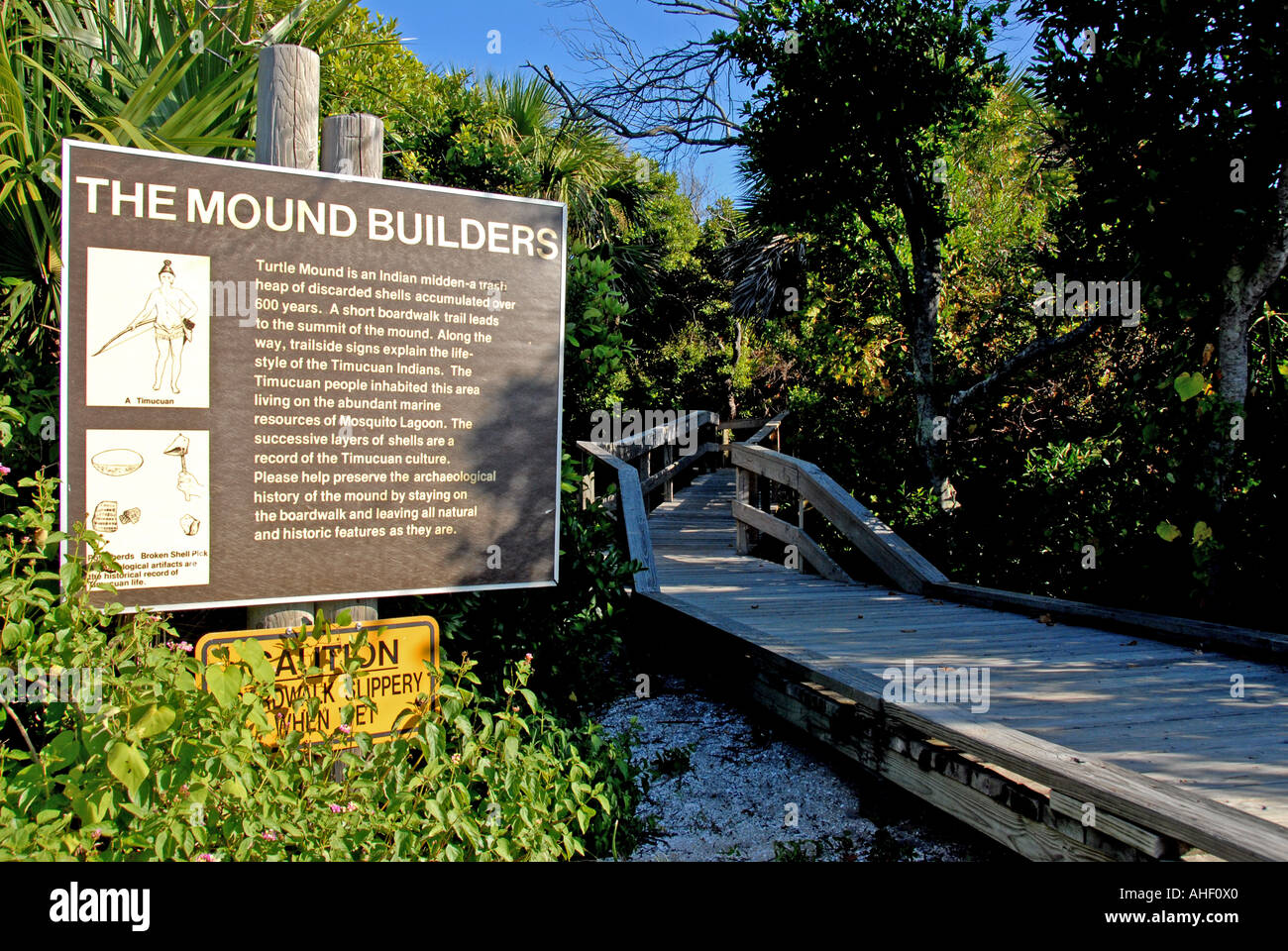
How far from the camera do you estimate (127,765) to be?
189cm

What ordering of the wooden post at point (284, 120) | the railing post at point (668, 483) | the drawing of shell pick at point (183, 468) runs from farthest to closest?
the railing post at point (668, 483) < the wooden post at point (284, 120) < the drawing of shell pick at point (183, 468)

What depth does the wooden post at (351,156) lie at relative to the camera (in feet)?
9.97

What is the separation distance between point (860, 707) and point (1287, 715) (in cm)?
168

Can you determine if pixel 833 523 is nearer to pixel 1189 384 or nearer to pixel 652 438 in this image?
pixel 1189 384

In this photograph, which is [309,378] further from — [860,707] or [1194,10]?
[1194,10]

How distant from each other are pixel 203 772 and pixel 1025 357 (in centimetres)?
761

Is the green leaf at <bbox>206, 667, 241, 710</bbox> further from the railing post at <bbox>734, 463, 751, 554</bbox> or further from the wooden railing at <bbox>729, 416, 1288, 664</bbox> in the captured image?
the railing post at <bbox>734, 463, 751, 554</bbox>

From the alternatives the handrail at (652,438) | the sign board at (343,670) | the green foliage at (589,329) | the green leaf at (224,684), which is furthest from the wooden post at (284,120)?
the handrail at (652,438)

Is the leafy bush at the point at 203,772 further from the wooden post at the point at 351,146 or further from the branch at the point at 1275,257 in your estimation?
the branch at the point at 1275,257

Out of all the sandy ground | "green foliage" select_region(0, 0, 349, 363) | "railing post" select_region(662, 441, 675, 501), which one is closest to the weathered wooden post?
"railing post" select_region(662, 441, 675, 501)

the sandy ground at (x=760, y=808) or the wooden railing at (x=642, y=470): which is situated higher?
the wooden railing at (x=642, y=470)

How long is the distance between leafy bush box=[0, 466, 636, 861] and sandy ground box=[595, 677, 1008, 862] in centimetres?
103

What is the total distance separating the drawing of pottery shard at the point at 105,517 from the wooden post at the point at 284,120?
53 cm

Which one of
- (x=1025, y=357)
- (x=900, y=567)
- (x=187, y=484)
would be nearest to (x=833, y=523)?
(x=900, y=567)
